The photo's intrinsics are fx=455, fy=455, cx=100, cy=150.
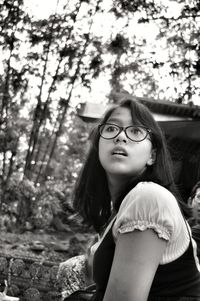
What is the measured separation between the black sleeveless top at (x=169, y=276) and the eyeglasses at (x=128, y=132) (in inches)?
13.5

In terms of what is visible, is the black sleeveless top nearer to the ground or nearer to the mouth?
the mouth

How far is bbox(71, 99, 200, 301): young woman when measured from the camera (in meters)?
1.01

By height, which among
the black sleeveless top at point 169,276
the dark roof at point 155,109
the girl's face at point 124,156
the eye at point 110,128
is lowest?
the black sleeveless top at point 169,276

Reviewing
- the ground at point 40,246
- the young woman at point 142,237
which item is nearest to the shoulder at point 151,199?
the young woman at point 142,237

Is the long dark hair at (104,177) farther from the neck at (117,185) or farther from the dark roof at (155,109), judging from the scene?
the dark roof at (155,109)

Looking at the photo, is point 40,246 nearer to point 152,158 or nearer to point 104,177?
point 104,177

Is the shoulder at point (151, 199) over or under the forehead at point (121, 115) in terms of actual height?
under

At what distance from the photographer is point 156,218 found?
1026mm

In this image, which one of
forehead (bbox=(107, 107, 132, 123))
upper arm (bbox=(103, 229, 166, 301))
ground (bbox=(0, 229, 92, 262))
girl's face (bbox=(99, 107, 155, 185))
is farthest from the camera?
ground (bbox=(0, 229, 92, 262))

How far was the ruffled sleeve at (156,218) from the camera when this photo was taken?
102 centimetres

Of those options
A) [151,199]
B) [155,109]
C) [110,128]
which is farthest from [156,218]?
[155,109]

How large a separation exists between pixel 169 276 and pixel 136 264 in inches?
4.9

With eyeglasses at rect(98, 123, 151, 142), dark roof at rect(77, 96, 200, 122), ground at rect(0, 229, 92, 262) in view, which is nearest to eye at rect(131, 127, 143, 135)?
eyeglasses at rect(98, 123, 151, 142)

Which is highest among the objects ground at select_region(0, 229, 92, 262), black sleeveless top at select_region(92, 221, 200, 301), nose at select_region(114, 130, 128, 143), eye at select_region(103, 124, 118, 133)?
eye at select_region(103, 124, 118, 133)
